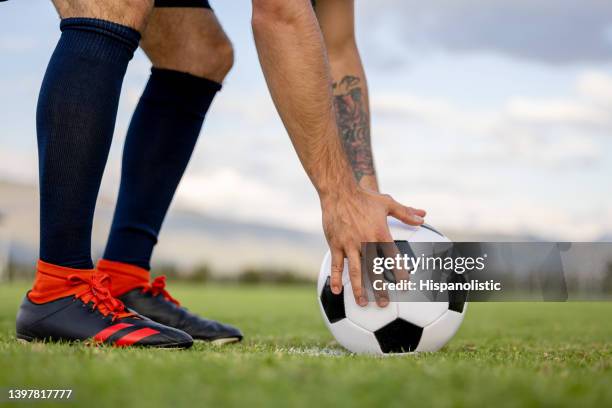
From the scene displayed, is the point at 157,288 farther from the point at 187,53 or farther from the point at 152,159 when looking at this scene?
the point at 187,53

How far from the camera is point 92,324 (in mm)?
2301

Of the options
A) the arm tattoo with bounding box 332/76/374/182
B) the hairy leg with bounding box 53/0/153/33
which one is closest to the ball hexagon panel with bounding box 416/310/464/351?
the arm tattoo with bounding box 332/76/374/182

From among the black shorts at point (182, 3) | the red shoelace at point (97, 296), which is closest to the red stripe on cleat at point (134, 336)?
the red shoelace at point (97, 296)

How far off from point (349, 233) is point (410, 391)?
94 cm

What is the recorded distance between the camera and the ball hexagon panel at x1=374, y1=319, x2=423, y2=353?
2.40 meters

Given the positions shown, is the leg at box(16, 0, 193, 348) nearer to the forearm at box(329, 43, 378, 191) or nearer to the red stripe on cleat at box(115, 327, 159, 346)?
the red stripe on cleat at box(115, 327, 159, 346)

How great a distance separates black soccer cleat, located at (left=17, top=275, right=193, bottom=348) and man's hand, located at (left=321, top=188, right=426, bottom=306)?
24.7 inches

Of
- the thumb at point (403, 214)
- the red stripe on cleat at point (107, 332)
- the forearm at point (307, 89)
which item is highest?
the forearm at point (307, 89)

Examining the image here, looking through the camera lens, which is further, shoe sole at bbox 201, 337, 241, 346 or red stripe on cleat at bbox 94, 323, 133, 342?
shoe sole at bbox 201, 337, 241, 346

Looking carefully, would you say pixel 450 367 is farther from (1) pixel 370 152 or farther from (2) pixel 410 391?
(1) pixel 370 152

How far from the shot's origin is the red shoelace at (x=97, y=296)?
92.4 inches

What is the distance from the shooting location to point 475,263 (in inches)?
99.8

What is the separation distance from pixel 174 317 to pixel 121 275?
12.1 inches

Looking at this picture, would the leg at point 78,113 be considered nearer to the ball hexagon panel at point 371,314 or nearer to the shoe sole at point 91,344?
the shoe sole at point 91,344
